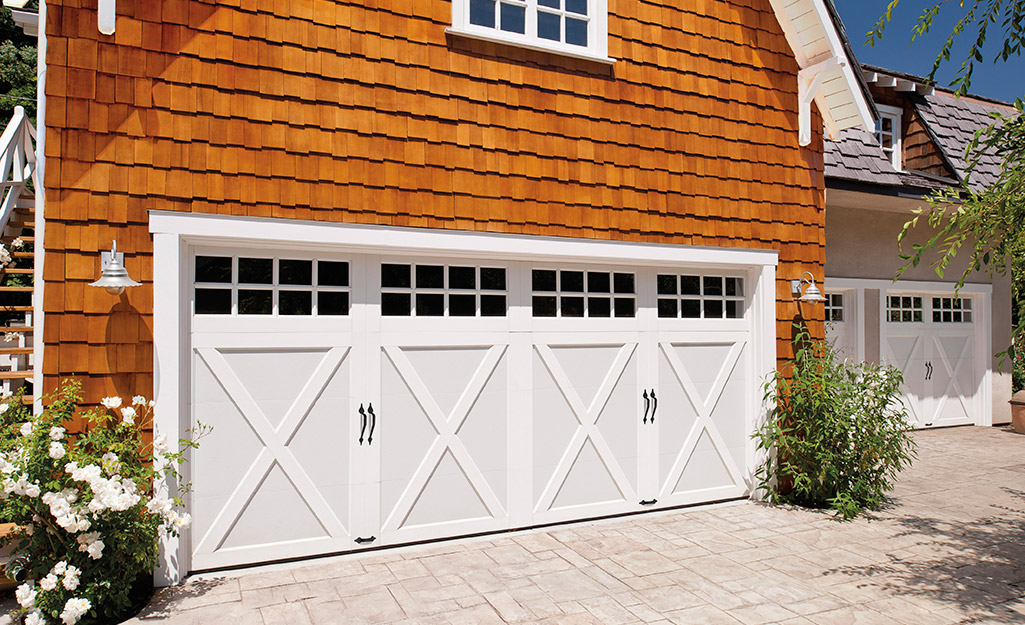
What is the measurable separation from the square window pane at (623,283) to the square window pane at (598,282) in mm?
60

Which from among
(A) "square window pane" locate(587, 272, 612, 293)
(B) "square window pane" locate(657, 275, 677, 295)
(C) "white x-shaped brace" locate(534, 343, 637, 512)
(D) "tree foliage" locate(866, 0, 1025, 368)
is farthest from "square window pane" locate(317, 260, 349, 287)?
(D) "tree foliage" locate(866, 0, 1025, 368)

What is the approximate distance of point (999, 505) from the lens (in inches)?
254

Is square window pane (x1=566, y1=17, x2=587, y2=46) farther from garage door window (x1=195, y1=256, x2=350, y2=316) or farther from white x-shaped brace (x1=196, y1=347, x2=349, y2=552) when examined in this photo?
white x-shaped brace (x1=196, y1=347, x2=349, y2=552)

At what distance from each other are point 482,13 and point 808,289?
3767 mm

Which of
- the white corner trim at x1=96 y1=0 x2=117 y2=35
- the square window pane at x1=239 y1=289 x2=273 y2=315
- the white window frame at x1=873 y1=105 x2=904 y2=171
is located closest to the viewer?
the white corner trim at x1=96 y1=0 x2=117 y2=35

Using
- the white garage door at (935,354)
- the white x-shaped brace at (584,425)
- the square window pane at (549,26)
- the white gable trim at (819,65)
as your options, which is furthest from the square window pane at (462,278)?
the white garage door at (935,354)

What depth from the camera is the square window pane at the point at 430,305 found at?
5.23 m

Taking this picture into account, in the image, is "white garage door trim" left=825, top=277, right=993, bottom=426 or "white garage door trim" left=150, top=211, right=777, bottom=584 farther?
"white garage door trim" left=825, top=277, right=993, bottom=426

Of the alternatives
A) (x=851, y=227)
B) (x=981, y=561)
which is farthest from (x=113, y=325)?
(x=851, y=227)

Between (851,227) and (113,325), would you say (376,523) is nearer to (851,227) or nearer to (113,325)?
(113,325)

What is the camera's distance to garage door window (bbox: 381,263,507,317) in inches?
203

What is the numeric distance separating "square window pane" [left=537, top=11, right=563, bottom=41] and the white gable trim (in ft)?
7.51

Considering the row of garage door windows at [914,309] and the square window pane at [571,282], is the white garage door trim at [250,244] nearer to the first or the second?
the square window pane at [571,282]

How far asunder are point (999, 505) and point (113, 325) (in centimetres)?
732
